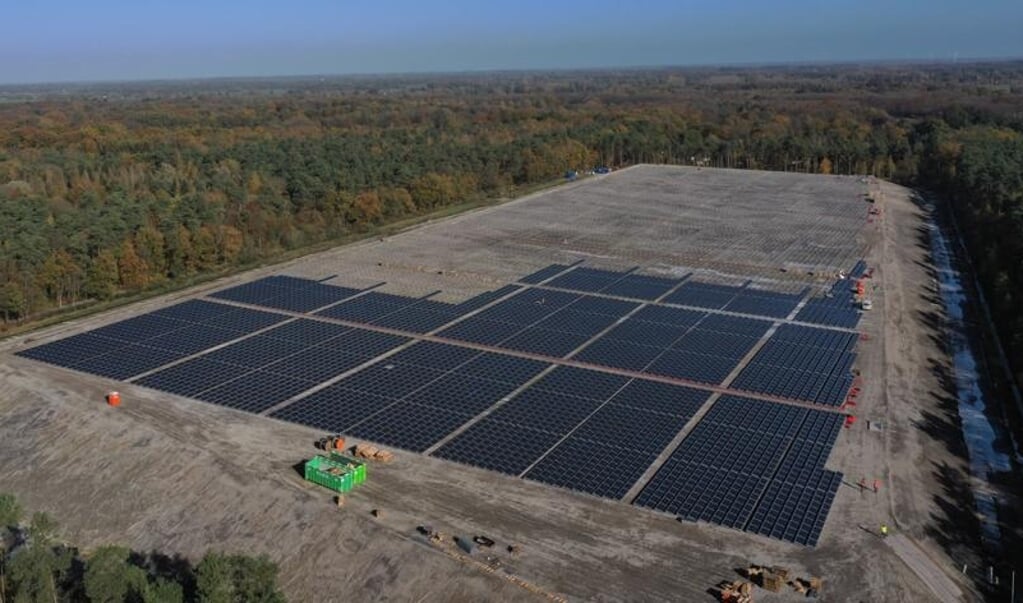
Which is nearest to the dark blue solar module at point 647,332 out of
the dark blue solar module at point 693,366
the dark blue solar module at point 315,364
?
the dark blue solar module at point 693,366

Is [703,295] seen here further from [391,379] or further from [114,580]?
[114,580]

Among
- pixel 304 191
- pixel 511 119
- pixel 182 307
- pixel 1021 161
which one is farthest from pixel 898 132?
pixel 182 307

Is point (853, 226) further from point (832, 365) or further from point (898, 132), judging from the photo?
point (898, 132)

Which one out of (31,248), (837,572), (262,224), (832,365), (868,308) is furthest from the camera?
(262,224)

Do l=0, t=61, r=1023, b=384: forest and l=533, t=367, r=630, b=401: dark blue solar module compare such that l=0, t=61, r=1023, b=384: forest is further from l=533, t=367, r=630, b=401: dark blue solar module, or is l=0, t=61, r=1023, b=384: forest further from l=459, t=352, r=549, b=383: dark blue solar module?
l=459, t=352, r=549, b=383: dark blue solar module

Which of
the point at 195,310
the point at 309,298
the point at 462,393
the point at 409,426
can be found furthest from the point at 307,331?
the point at 409,426

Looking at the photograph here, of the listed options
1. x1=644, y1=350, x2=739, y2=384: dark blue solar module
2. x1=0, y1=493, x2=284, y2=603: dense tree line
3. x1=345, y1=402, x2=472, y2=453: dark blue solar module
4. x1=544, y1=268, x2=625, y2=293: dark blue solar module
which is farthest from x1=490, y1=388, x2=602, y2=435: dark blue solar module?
x1=544, y1=268, x2=625, y2=293: dark blue solar module

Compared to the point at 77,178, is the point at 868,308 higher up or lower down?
lower down

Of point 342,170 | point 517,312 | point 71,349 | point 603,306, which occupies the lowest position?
point 603,306
